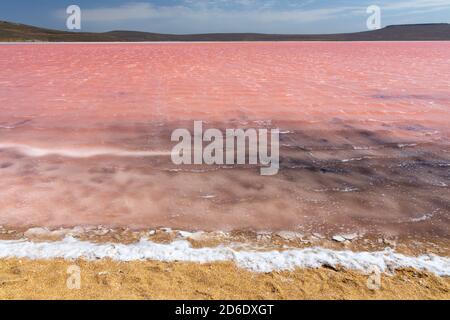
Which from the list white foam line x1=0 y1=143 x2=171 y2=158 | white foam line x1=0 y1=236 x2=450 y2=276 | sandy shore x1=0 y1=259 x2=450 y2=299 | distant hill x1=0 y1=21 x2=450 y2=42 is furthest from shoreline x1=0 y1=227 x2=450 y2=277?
distant hill x1=0 y1=21 x2=450 y2=42

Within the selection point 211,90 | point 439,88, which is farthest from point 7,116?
point 439,88

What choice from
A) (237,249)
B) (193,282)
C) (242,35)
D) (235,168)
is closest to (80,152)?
(235,168)

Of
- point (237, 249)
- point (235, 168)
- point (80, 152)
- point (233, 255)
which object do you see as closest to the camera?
point (233, 255)

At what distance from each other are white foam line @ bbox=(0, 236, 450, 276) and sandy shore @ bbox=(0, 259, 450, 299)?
0.09 metres

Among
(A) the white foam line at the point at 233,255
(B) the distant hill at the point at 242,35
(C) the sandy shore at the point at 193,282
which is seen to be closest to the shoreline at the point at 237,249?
(A) the white foam line at the point at 233,255

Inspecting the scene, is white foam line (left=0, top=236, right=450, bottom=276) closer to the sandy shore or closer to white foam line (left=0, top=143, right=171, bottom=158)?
the sandy shore

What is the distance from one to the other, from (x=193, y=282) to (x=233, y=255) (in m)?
0.51

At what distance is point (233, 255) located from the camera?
3469 mm

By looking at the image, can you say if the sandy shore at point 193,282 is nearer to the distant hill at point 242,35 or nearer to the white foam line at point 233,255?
the white foam line at point 233,255

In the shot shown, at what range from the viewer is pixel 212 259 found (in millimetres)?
3404

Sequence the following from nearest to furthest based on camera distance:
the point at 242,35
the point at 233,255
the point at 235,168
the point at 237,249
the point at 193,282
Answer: the point at 193,282 → the point at 233,255 → the point at 237,249 → the point at 235,168 → the point at 242,35

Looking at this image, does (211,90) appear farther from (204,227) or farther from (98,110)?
(204,227)

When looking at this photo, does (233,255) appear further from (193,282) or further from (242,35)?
(242,35)

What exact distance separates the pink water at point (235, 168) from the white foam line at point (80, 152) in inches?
2.1
